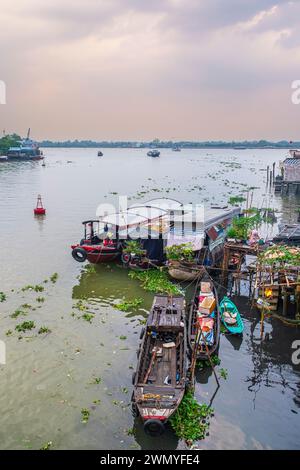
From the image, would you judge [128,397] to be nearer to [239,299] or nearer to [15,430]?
[15,430]

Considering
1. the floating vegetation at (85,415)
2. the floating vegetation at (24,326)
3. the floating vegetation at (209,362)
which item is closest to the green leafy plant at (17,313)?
the floating vegetation at (24,326)

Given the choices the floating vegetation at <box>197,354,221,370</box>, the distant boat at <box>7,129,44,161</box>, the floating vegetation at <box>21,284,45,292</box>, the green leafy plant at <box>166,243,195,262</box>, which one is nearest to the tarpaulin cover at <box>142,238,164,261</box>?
the green leafy plant at <box>166,243,195,262</box>

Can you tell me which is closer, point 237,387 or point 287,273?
point 237,387

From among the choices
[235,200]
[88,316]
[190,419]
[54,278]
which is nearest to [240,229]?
[54,278]

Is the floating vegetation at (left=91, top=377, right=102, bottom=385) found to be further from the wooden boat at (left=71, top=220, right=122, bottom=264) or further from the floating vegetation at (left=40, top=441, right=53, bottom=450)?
the wooden boat at (left=71, top=220, right=122, bottom=264)

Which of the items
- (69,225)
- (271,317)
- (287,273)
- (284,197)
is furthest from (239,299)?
(284,197)

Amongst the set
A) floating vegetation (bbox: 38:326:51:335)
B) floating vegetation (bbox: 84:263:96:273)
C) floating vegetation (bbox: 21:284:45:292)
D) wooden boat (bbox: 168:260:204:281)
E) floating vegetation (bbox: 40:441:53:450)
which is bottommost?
floating vegetation (bbox: 40:441:53:450)
